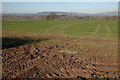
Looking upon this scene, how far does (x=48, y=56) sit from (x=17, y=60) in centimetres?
214

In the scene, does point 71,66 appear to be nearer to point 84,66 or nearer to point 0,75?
point 84,66

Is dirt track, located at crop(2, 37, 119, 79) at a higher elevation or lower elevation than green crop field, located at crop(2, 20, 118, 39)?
lower

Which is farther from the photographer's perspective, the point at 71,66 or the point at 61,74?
the point at 71,66

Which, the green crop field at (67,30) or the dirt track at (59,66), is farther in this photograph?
the green crop field at (67,30)

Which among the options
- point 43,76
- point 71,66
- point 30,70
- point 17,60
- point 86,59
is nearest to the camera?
point 43,76

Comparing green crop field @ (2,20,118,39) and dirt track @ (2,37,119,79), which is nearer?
dirt track @ (2,37,119,79)

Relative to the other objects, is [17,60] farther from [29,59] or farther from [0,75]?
[0,75]

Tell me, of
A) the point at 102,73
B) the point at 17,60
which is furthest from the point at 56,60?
the point at 102,73

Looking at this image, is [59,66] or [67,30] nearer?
[59,66]

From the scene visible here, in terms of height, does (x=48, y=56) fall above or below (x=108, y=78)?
above

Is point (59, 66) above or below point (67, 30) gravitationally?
below

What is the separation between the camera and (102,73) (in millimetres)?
8141

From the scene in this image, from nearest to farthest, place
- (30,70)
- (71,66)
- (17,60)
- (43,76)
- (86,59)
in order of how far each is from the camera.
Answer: (43,76), (30,70), (71,66), (17,60), (86,59)

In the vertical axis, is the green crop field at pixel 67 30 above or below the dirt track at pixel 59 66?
above
